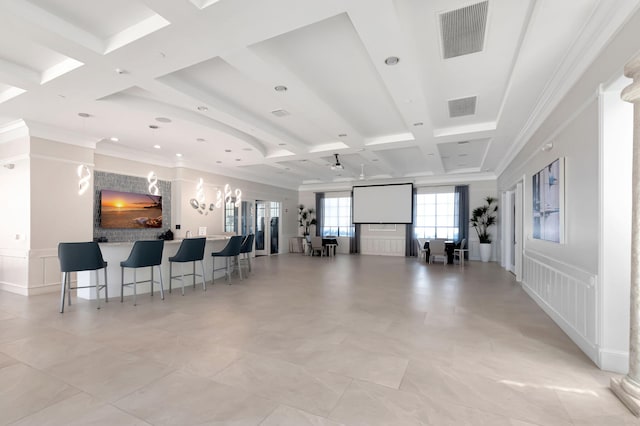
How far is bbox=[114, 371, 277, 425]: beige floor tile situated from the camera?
80.9 inches

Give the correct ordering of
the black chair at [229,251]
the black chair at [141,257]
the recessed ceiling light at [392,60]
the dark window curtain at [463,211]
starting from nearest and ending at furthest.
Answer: the recessed ceiling light at [392,60] → the black chair at [141,257] → the black chair at [229,251] → the dark window curtain at [463,211]

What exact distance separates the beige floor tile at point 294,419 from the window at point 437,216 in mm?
10626

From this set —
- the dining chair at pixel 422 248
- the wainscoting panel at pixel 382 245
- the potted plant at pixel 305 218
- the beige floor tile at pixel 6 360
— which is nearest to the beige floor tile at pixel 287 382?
the beige floor tile at pixel 6 360

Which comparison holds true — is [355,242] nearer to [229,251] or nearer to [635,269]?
[229,251]

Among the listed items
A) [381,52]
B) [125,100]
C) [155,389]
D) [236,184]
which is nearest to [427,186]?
[236,184]

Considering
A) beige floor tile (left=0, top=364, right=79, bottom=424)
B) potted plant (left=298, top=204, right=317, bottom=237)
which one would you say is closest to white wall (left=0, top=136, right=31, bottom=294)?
beige floor tile (left=0, top=364, right=79, bottom=424)

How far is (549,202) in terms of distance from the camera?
4297 mm

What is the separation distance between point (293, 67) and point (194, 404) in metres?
3.61

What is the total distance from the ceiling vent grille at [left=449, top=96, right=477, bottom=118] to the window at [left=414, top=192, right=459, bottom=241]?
672cm

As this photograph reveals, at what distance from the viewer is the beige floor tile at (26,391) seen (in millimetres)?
2148

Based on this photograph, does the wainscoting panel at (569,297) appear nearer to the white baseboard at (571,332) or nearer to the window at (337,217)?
the white baseboard at (571,332)

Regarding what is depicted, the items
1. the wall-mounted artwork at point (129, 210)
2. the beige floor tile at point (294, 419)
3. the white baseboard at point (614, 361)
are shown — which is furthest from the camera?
the wall-mounted artwork at point (129, 210)

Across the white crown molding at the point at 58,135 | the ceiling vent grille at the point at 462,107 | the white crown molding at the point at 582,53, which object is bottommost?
the white crown molding at the point at 58,135

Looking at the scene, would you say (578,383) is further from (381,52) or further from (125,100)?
(125,100)
